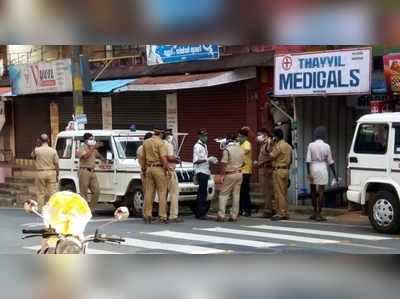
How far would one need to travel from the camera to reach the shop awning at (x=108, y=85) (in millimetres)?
19397

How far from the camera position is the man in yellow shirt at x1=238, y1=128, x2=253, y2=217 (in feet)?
44.2

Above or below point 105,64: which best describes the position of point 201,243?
below

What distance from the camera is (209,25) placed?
6.23 ft

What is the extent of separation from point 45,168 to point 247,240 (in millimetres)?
6117

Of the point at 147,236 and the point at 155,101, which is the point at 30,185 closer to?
the point at 155,101

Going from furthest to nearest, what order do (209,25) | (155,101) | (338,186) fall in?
(155,101) → (338,186) → (209,25)

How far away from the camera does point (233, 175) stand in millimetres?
13055

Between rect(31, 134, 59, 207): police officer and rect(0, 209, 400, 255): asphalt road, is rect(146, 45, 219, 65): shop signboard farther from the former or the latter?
rect(0, 209, 400, 255): asphalt road

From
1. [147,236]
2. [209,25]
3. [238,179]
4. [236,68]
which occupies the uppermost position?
[236,68]

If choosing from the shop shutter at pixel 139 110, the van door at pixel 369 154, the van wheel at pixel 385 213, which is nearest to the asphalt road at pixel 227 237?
the van wheel at pixel 385 213

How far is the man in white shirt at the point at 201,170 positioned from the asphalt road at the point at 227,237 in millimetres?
345

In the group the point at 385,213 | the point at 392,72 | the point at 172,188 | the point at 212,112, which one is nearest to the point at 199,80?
the point at 212,112

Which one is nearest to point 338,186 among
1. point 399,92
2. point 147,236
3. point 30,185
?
point 399,92

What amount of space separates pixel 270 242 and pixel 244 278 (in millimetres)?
8455
